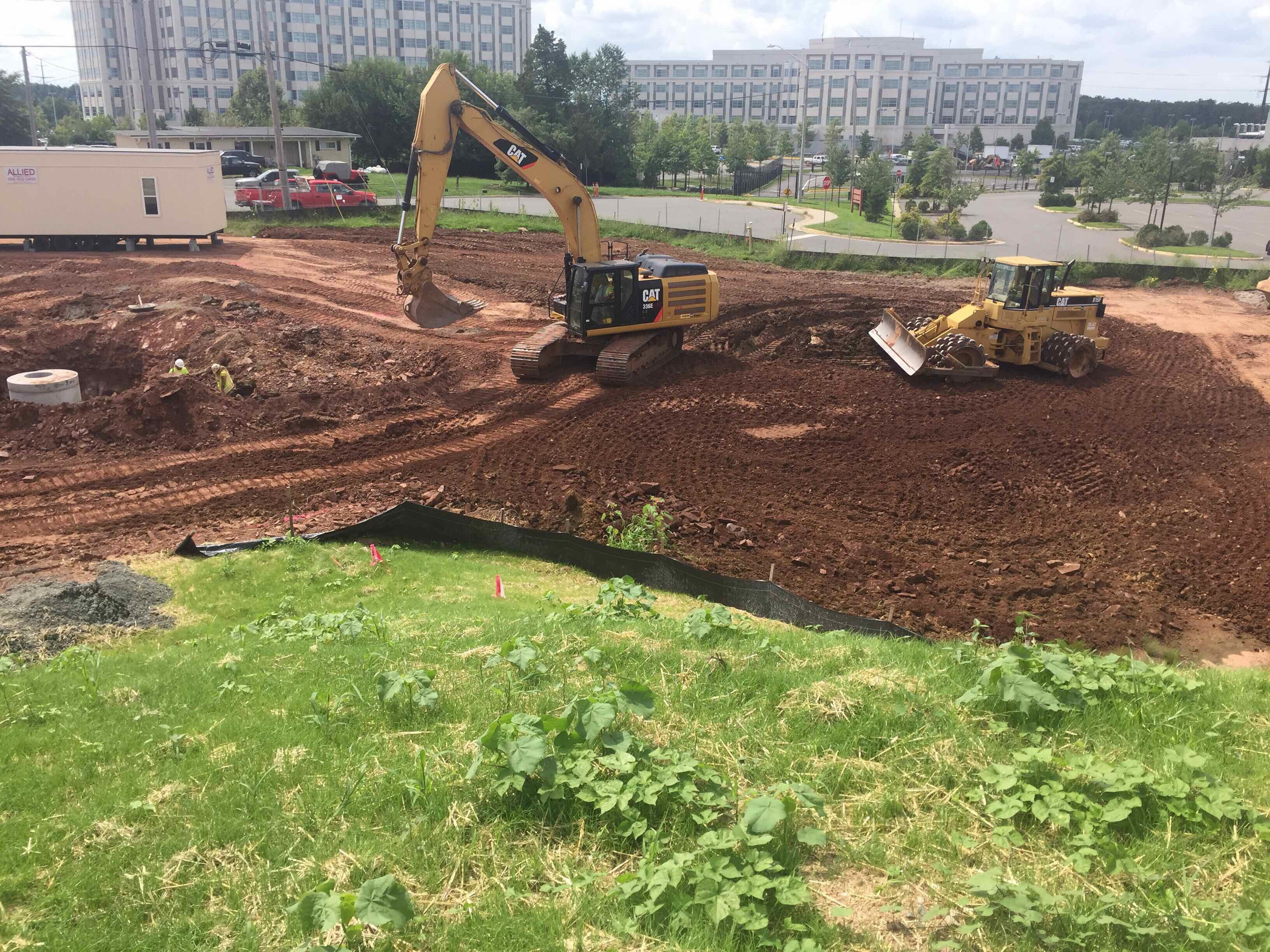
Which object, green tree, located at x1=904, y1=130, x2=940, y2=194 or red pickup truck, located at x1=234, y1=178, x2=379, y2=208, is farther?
green tree, located at x1=904, y1=130, x2=940, y2=194

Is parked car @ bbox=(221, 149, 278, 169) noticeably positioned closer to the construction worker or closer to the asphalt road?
the asphalt road

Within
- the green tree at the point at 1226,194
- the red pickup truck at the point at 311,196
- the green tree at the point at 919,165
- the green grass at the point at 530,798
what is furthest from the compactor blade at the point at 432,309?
the green tree at the point at 919,165

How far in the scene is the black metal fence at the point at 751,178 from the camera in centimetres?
7294

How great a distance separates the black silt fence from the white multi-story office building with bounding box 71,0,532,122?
360 feet

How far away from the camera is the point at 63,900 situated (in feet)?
16.4

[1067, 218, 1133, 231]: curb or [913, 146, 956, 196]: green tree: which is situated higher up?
[913, 146, 956, 196]: green tree

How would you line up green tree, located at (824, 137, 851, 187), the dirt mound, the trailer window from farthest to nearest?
green tree, located at (824, 137, 851, 187) → the trailer window → the dirt mound

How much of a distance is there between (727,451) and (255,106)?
81.8m

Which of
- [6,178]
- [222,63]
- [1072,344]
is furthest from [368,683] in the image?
[222,63]

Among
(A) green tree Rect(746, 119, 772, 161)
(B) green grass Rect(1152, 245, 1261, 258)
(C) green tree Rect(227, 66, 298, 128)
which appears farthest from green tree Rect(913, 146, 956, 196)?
(C) green tree Rect(227, 66, 298, 128)

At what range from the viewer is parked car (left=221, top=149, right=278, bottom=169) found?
62.3 meters

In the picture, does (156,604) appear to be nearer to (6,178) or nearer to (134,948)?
(134,948)

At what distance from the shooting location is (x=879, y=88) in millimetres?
135125

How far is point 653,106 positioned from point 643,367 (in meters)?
153
